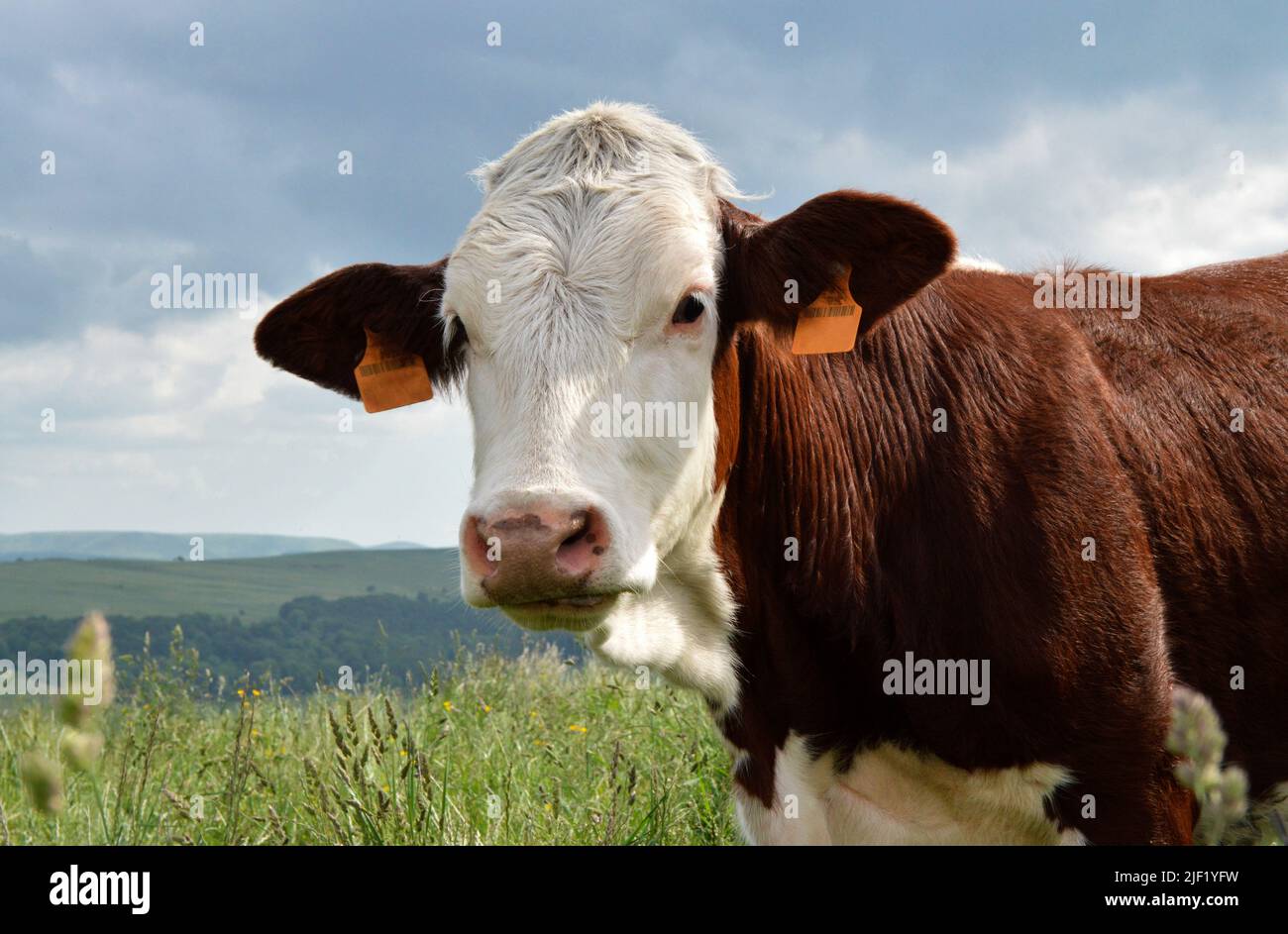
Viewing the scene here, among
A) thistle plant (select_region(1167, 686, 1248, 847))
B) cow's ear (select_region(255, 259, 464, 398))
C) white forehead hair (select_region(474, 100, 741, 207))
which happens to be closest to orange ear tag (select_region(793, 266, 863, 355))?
white forehead hair (select_region(474, 100, 741, 207))

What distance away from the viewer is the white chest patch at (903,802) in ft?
13.9

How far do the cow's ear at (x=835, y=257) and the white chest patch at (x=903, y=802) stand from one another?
173 cm

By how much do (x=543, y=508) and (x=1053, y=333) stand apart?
2578 millimetres

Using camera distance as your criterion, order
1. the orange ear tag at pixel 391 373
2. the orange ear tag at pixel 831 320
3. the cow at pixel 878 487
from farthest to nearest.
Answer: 1. the orange ear tag at pixel 391 373
2. the orange ear tag at pixel 831 320
3. the cow at pixel 878 487

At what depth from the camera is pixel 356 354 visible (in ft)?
16.8

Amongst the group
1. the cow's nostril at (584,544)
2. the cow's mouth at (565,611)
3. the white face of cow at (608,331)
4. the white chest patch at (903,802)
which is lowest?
the white chest patch at (903,802)

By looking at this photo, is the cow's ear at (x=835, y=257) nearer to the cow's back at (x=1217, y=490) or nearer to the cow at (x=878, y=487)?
the cow at (x=878, y=487)

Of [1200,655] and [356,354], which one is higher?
[356,354]

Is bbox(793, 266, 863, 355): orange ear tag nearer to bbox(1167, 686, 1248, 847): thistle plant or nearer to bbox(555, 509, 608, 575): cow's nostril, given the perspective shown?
bbox(555, 509, 608, 575): cow's nostril

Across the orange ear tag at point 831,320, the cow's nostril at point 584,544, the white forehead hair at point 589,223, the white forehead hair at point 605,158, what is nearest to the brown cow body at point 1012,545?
the orange ear tag at point 831,320

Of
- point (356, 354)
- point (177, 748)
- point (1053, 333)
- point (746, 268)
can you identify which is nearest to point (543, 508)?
point (746, 268)

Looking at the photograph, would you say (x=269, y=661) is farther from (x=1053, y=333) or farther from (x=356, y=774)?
(x=1053, y=333)

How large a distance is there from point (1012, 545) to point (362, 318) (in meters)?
2.86
